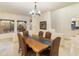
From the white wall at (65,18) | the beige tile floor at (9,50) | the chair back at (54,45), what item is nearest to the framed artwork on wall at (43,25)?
the white wall at (65,18)

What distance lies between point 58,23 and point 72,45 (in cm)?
Result: 163

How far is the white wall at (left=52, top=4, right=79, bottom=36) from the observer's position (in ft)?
12.8

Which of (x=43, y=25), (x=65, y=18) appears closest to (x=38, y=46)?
(x=65, y=18)

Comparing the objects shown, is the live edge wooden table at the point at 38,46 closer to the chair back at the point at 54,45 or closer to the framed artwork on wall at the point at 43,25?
→ the chair back at the point at 54,45

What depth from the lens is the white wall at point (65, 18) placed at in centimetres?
389

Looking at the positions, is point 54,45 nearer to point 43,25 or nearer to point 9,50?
point 9,50

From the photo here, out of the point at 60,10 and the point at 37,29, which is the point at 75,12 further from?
the point at 37,29

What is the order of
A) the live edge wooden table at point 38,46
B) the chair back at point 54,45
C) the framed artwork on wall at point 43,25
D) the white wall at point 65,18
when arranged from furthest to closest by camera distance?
the framed artwork on wall at point 43,25 → the white wall at point 65,18 → the chair back at point 54,45 → the live edge wooden table at point 38,46

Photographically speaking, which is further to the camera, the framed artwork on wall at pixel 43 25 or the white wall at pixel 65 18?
the framed artwork on wall at pixel 43 25

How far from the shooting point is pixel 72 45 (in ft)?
12.6

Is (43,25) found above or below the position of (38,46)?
above

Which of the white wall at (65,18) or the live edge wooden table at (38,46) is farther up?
the white wall at (65,18)

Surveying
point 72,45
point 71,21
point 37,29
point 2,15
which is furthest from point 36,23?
point 2,15

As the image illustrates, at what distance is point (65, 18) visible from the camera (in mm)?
4520
